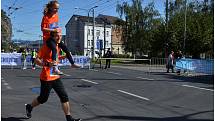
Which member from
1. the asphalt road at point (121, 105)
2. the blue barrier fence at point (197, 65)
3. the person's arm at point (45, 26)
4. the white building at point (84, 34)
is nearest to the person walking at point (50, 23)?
the person's arm at point (45, 26)

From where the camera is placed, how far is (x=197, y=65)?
25.0 meters

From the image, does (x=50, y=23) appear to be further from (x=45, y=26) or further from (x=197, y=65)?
(x=197, y=65)

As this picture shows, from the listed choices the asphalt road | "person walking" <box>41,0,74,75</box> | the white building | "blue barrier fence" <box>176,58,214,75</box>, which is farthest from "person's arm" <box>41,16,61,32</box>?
the white building

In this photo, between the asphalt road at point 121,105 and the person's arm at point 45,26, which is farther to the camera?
the asphalt road at point 121,105

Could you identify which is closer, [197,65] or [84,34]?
[197,65]

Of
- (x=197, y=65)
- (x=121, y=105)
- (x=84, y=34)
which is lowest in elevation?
(x=121, y=105)

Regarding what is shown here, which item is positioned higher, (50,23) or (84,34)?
(84,34)

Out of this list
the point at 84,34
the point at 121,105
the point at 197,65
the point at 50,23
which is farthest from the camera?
the point at 84,34

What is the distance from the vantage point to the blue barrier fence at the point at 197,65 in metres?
23.4

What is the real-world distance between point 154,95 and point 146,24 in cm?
5333

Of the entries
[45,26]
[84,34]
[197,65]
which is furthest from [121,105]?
[84,34]

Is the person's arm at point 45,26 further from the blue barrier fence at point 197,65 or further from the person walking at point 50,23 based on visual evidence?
the blue barrier fence at point 197,65

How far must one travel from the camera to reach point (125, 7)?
6825 centimetres

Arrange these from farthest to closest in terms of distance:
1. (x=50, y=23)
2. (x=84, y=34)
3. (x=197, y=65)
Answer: (x=84, y=34)
(x=197, y=65)
(x=50, y=23)
